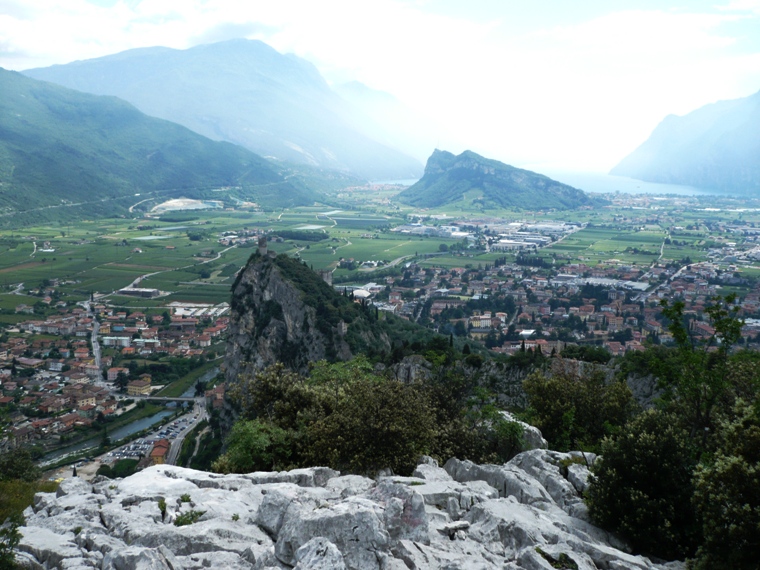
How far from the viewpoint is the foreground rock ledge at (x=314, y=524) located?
10695 millimetres

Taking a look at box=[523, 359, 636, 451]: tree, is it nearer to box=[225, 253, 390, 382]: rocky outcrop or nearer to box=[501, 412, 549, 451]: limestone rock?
box=[501, 412, 549, 451]: limestone rock

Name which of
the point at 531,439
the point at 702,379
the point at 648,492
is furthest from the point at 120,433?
the point at 648,492

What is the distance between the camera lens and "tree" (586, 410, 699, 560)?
13.6 meters

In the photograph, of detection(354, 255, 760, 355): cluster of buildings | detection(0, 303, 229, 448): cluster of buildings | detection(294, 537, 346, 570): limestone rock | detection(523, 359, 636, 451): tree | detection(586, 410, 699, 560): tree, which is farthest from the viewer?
detection(354, 255, 760, 355): cluster of buildings

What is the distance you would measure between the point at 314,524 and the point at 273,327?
49343 millimetres

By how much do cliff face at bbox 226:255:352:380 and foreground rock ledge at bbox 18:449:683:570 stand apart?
36.4m

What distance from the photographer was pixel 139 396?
63.1m

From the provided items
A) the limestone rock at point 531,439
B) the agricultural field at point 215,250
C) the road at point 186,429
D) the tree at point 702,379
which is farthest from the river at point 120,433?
the tree at point 702,379

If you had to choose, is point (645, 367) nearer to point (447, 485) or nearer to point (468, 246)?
point (447, 485)

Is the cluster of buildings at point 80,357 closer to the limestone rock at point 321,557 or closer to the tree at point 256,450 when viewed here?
the tree at point 256,450

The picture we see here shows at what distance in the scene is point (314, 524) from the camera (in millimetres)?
10797

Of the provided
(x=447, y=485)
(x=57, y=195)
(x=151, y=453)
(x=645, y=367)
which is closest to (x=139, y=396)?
(x=151, y=453)

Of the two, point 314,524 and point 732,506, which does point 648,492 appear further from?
point 314,524

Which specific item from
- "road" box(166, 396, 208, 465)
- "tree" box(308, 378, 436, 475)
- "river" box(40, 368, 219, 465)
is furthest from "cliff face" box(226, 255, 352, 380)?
"tree" box(308, 378, 436, 475)
